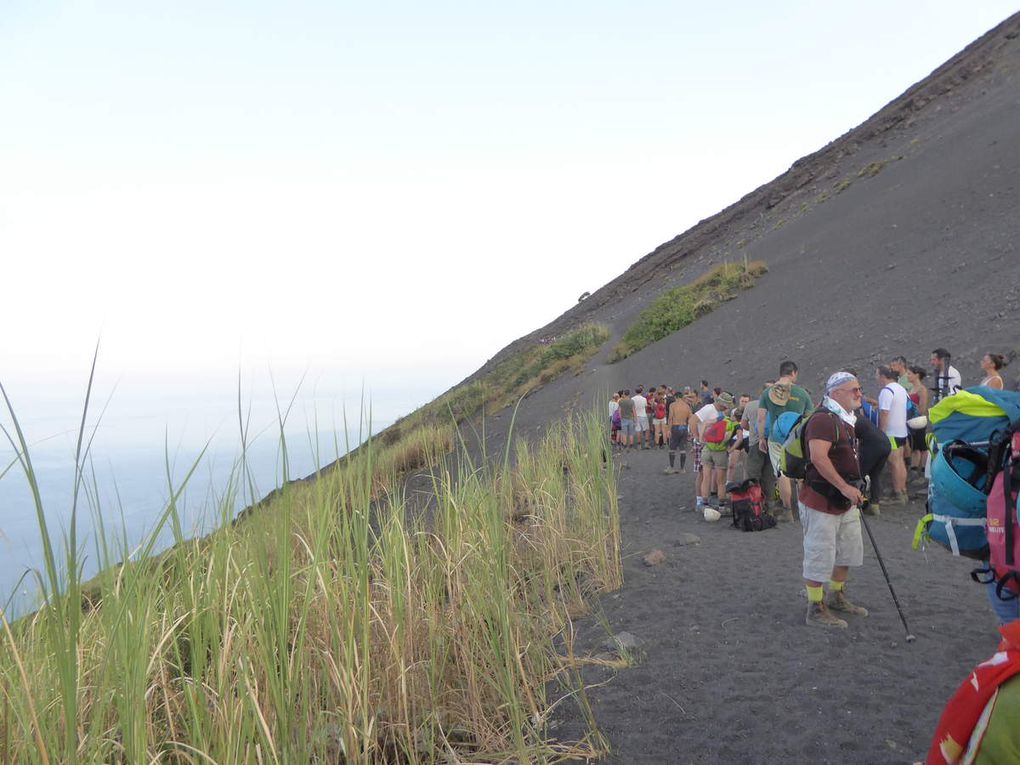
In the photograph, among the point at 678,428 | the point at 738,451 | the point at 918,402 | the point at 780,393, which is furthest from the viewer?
the point at 678,428

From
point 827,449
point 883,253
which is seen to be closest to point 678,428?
point 827,449

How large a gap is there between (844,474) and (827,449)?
220mm

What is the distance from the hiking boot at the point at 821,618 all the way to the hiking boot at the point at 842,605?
0.34ft

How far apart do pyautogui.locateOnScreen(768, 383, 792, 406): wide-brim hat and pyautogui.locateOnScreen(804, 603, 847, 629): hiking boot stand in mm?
2415

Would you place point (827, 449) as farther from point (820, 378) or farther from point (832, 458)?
point (820, 378)

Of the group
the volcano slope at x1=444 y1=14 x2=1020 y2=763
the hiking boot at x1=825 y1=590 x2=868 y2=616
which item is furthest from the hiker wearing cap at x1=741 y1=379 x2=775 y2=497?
the hiking boot at x1=825 y1=590 x2=868 y2=616

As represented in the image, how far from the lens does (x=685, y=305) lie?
1057 inches

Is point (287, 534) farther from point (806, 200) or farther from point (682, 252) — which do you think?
point (682, 252)

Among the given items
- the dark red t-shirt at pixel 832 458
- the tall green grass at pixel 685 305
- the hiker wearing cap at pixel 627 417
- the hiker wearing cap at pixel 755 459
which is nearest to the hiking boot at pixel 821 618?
the dark red t-shirt at pixel 832 458

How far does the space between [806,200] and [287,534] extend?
126 ft

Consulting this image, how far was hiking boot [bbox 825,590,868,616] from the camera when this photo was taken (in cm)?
428

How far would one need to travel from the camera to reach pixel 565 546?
4750mm

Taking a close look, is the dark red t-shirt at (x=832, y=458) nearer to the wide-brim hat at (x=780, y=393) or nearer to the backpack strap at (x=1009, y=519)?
the backpack strap at (x=1009, y=519)

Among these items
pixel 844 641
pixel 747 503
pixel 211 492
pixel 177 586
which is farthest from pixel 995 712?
pixel 747 503
